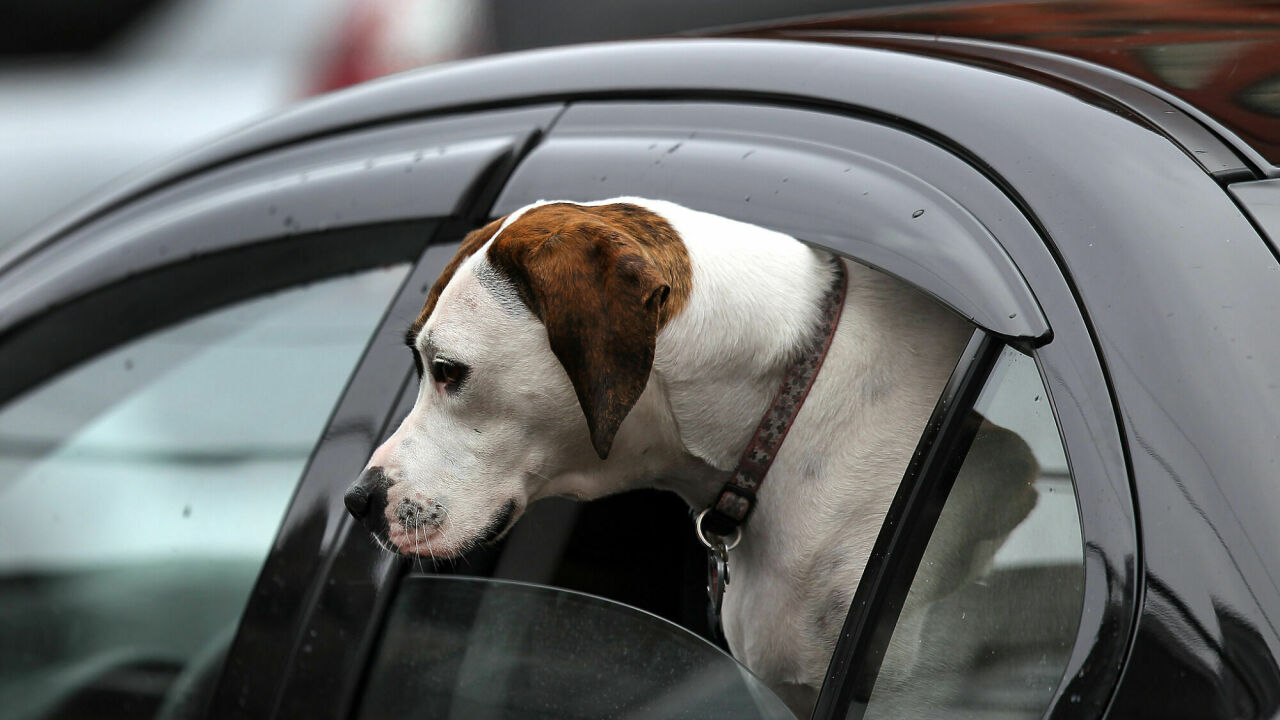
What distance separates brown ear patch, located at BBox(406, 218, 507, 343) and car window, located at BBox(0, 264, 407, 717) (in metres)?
0.22

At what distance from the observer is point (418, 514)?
5.86 feet

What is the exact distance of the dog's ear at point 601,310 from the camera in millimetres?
1637

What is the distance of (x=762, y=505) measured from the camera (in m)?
1.71

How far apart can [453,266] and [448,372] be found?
13cm

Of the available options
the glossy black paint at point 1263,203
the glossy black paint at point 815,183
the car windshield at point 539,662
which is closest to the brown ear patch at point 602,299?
the glossy black paint at point 815,183

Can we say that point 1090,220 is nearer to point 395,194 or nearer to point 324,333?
point 395,194

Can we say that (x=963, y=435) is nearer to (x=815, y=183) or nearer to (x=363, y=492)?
(x=815, y=183)

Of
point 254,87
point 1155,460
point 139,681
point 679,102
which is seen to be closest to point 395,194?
point 679,102

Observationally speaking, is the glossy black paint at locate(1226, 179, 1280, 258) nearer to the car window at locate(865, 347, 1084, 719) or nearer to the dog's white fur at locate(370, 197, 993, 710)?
the car window at locate(865, 347, 1084, 719)

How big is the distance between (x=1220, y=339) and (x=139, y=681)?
161 centimetres

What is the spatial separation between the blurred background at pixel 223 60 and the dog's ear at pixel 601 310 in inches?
197

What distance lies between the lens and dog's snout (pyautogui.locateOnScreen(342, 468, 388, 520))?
1.73 metres

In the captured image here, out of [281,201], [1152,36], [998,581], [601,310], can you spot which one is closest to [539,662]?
[601,310]

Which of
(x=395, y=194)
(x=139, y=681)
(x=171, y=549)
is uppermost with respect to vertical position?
(x=395, y=194)
